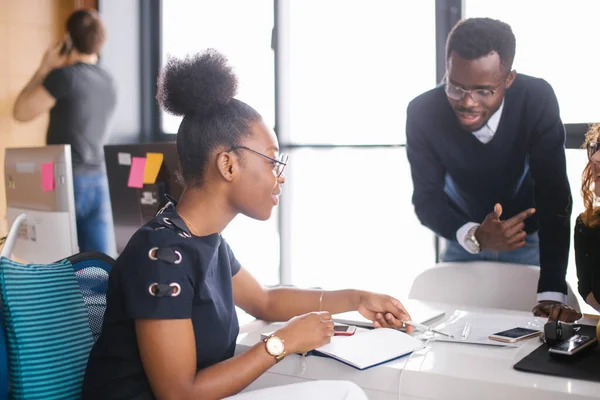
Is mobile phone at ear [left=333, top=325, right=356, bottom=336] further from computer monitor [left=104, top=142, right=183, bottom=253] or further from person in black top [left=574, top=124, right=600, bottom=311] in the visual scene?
computer monitor [left=104, top=142, right=183, bottom=253]

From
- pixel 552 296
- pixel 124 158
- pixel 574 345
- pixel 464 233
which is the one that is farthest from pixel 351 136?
pixel 574 345

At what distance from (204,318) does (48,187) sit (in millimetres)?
1481

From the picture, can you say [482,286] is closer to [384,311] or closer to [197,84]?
[384,311]

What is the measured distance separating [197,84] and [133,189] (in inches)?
46.6

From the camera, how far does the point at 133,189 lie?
244cm

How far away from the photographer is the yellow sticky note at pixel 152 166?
227cm

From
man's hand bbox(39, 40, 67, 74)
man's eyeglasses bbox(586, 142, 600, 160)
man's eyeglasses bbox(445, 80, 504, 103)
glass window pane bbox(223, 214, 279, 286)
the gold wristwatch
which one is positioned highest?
man's hand bbox(39, 40, 67, 74)

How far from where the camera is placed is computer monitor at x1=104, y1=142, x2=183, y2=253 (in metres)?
2.28

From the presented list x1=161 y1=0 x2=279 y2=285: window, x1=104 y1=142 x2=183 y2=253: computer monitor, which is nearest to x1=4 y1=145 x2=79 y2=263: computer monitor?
x1=104 y1=142 x2=183 y2=253: computer monitor

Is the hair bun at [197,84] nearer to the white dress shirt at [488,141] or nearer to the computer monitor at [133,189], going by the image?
the computer monitor at [133,189]

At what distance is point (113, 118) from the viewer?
375 centimetres

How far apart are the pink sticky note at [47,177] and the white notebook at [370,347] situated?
4.85ft

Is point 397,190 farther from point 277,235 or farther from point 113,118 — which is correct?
point 113,118

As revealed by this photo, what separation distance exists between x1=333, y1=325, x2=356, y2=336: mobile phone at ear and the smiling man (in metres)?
0.92
